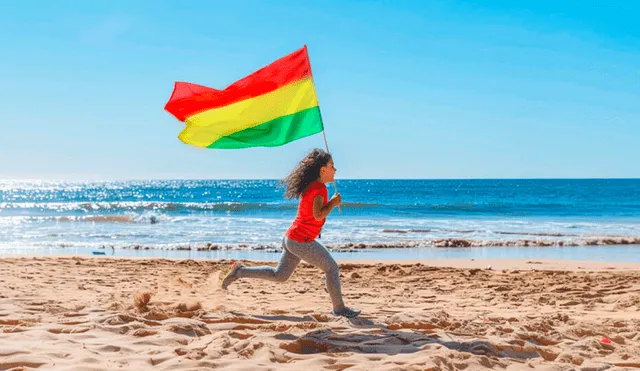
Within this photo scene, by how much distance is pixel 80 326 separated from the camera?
5.15 meters

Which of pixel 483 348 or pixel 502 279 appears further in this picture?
pixel 502 279

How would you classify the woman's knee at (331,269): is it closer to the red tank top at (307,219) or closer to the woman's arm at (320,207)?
the red tank top at (307,219)

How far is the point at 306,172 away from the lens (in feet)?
18.0

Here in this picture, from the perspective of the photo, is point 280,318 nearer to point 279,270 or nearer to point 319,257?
point 279,270

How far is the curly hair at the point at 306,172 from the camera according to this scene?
5.49 metres

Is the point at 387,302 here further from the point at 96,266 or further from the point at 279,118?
the point at 96,266

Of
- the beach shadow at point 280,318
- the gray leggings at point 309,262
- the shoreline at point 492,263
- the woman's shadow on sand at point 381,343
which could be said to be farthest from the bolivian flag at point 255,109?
the shoreline at point 492,263

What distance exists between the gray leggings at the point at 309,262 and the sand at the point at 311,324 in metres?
0.29

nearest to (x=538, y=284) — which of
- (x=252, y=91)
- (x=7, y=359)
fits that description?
(x=252, y=91)

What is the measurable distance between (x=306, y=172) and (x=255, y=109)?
1087 millimetres

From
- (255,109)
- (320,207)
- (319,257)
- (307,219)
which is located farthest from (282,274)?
(255,109)

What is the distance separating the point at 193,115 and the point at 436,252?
10.7 m

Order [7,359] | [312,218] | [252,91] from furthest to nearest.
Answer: [252,91], [312,218], [7,359]

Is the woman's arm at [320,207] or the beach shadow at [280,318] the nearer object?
the woman's arm at [320,207]
